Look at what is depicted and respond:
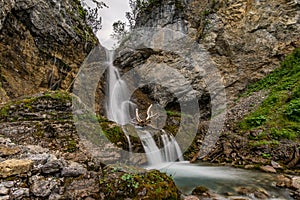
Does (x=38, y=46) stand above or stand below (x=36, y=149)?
above

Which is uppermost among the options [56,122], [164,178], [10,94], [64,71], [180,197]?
[64,71]

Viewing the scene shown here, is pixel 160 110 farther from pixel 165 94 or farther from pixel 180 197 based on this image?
pixel 180 197

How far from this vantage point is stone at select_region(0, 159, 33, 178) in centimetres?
330

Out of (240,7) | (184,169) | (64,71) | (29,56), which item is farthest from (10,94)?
(240,7)

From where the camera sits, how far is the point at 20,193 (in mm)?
3117

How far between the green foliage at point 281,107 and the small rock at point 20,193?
7.30m

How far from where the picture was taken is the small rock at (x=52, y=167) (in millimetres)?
3596

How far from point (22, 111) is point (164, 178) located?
4329 mm

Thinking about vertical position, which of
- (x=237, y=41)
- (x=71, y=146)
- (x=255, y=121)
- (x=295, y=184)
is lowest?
(x=295, y=184)

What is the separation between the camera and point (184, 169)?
23.1 ft

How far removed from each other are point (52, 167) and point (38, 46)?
8598 mm

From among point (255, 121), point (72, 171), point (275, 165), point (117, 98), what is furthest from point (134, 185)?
point (117, 98)

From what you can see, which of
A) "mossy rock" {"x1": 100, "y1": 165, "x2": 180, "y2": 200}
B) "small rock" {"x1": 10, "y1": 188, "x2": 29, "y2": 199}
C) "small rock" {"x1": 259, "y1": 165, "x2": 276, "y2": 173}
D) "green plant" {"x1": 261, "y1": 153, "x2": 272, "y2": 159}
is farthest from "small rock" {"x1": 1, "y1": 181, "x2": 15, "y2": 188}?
"green plant" {"x1": 261, "y1": 153, "x2": 272, "y2": 159}

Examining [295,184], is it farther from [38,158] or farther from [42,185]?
[38,158]
